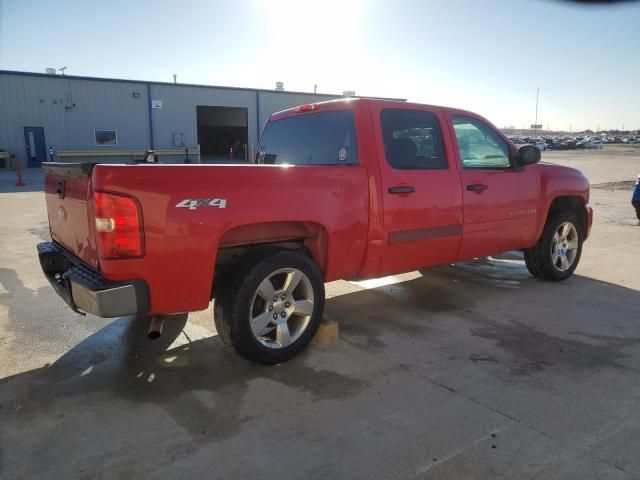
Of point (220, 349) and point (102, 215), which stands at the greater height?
point (102, 215)

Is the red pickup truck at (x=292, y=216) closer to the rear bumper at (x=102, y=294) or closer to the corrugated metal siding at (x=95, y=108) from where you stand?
the rear bumper at (x=102, y=294)

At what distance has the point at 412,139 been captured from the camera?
4453 millimetres

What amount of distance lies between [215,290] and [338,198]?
1140mm

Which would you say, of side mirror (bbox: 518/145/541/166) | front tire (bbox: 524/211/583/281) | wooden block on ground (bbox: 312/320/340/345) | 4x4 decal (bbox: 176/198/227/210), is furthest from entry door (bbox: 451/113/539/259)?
4x4 decal (bbox: 176/198/227/210)

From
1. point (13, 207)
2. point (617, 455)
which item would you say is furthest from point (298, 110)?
point (13, 207)

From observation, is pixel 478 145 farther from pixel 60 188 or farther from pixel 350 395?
pixel 60 188

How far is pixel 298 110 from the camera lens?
4801mm

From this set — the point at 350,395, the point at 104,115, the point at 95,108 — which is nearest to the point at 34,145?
the point at 95,108

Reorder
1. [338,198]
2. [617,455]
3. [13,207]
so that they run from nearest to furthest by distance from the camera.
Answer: [617,455], [338,198], [13,207]

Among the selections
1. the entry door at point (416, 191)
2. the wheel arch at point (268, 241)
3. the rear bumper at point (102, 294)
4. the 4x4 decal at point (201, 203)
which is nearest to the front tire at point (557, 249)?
the entry door at point (416, 191)

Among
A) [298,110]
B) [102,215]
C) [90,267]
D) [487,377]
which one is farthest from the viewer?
[298,110]

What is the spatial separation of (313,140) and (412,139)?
87 centimetres

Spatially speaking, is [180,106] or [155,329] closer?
[155,329]

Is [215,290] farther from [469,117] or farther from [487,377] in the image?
[469,117]
